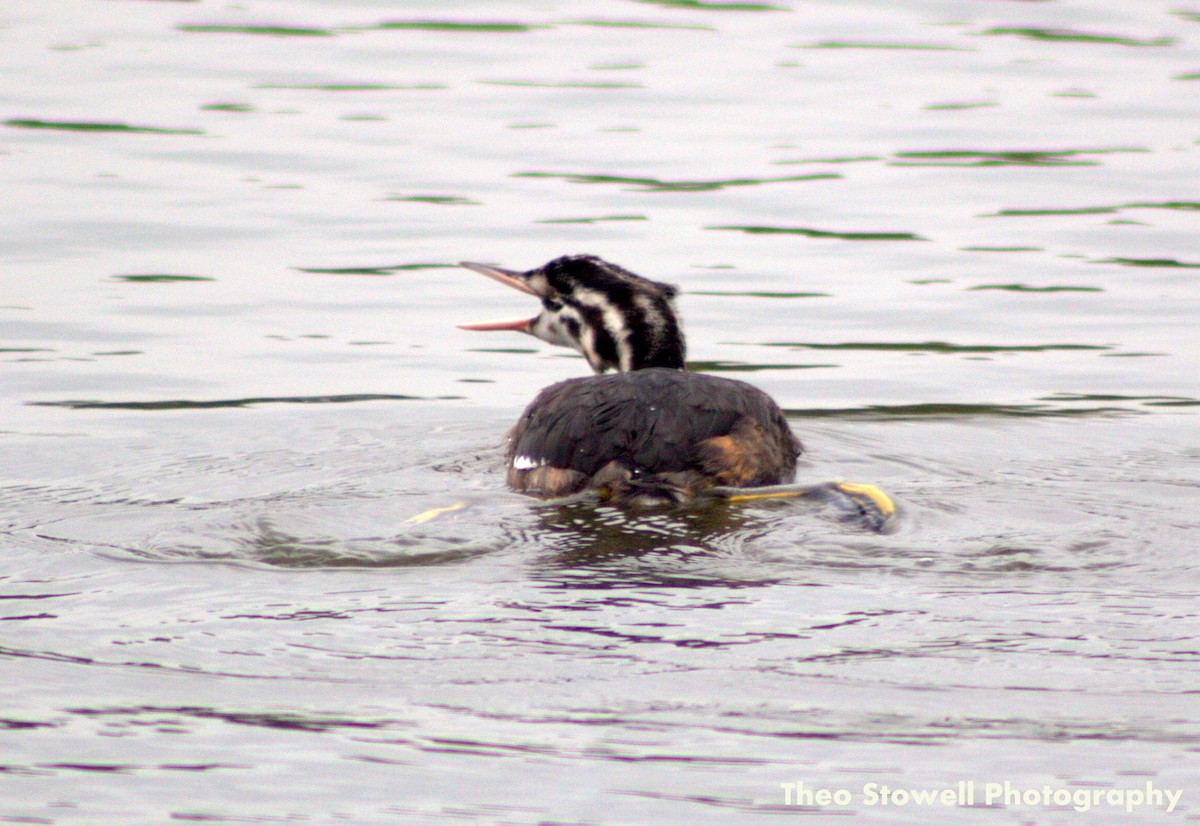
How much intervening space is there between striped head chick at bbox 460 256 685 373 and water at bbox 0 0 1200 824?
0.76m

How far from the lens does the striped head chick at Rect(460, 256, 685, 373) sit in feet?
28.5

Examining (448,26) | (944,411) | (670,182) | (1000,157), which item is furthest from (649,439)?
(448,26)

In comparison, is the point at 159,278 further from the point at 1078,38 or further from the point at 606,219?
the point at 1078,38

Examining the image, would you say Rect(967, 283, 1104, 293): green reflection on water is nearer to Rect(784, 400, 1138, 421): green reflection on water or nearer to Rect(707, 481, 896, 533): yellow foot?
Rect(784, 400, 1138, 421): green reflection on water

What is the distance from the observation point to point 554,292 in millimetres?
9117

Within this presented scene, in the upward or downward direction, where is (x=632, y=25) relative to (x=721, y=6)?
downward

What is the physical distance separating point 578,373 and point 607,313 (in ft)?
6.52

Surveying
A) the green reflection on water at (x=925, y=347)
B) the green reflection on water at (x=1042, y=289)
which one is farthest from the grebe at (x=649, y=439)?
the green reflection on water at (x=1042, y=289)

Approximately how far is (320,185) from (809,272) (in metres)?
3.95

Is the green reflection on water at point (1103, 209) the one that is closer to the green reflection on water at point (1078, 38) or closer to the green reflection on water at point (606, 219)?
the green reflection on water at point (606, 219)

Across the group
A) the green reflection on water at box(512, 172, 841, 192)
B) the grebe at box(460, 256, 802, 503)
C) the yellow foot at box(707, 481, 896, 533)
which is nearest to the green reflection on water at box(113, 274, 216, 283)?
the green reflection on water at box(512, 172, 841, 192)

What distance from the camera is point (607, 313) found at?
881 cm

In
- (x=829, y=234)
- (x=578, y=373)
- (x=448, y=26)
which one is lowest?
(x=578, y=373)

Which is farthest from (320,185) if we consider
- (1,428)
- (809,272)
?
(1,428)
